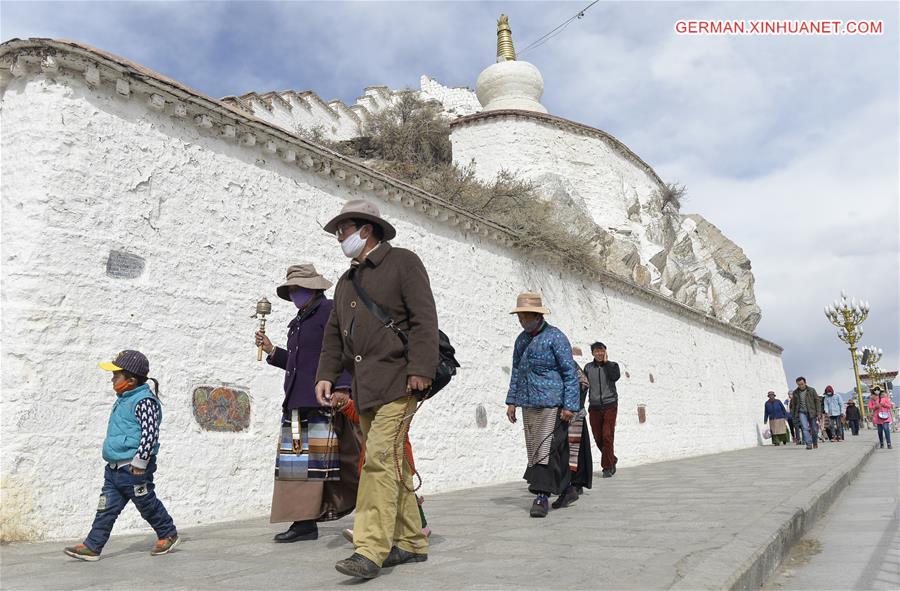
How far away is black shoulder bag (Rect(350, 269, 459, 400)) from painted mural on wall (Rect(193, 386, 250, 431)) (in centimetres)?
303

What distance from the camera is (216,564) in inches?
146

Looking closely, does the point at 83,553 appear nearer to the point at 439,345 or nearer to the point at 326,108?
the point at 439,345

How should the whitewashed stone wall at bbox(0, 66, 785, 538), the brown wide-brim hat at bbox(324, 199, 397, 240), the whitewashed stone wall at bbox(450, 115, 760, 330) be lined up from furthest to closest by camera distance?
the whitewashed stone wall at bbox(450, 115, 760, 330)
the whitewashed stone wall at bbox(0, 66, 785, 538)
the brown wide-brim hat at bbox(324, 199, 397, 240)

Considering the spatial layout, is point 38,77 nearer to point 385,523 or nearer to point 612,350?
point 385,523

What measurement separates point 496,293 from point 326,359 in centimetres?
687

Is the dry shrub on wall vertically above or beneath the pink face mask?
above

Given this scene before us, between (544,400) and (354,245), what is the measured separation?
260 cm

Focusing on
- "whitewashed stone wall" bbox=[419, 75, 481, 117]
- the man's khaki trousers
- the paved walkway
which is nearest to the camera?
the man's khaki trousers

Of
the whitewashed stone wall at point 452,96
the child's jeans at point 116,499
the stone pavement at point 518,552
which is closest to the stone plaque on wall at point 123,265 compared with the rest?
the stone pavement at point 518,552

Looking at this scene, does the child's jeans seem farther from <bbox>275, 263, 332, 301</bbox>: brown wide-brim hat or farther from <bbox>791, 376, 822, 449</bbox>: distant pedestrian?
<bbox>791, 376, 822, 449</bbox>: distant pedestrian

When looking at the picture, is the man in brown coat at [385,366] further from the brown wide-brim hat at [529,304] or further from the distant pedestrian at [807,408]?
the distant pedestrian at [807,408]

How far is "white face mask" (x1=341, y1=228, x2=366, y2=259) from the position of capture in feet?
12.2

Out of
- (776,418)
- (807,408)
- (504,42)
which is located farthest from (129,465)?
(504,42)

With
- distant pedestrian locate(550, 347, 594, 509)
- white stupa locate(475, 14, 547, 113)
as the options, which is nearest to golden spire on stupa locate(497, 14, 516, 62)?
white stupa locate(475, 14, 547, 113)
